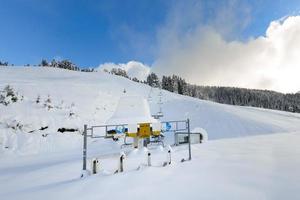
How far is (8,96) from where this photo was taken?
25000 millimetres

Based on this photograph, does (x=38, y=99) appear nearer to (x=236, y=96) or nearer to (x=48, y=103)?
(x=48, y=103)

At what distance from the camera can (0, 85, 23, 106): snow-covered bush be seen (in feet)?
79.1

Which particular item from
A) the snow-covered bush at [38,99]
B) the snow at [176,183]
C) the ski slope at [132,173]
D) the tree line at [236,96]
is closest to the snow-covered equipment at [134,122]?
the ski slope at [132,173]

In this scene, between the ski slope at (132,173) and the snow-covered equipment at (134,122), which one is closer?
the ski slope at (132,173)

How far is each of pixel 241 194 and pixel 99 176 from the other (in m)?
4.27

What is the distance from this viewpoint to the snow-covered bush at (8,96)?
79.1 ft

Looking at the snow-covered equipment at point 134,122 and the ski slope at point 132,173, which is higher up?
the snow-covered equipment at point 134,122

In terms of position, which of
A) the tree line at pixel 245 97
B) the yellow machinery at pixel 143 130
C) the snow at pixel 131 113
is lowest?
the yellow machinery at pixel 143 130

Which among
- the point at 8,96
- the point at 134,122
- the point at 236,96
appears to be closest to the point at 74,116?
the point at 8,96

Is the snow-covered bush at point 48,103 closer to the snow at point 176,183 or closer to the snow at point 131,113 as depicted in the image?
the snow at point 131,113

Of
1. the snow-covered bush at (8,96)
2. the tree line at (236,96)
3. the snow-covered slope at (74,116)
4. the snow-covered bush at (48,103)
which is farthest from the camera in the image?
the tree line at (236,96)

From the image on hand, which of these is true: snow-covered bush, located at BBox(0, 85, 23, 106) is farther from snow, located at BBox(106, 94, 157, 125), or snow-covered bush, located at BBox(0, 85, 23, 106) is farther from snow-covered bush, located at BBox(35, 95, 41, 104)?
snow, located at BBox(106, 94, 157, 125)

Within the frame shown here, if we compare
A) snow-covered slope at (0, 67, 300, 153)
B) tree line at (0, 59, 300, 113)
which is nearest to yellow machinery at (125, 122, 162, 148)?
snow-covered slope at (0, 67, 300, 153)

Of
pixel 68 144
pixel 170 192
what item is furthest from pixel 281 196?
pixel 68 144
